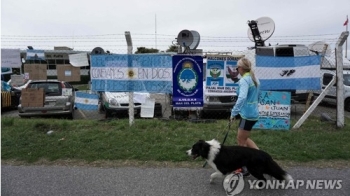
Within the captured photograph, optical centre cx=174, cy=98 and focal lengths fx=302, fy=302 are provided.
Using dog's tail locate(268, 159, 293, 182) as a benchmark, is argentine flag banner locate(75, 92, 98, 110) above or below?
above

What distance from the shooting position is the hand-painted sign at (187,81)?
24.1ft

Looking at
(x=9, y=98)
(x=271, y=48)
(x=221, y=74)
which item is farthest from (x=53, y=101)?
(x=271, y=48)

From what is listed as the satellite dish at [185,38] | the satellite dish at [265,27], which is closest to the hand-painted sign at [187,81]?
the satellite dish at [185,38]

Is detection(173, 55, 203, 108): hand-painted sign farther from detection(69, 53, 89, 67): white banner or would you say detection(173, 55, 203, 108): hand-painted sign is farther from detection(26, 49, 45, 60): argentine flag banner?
detection(26, 49, 45, 60): argentine flag banner

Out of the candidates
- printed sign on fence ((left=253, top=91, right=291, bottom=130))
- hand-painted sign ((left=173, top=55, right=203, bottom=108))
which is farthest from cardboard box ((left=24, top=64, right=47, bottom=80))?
printed sign on fence ((left=253, top=91, right=291, bottom=130))

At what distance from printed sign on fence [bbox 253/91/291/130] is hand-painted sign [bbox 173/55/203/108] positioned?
59.7 inches

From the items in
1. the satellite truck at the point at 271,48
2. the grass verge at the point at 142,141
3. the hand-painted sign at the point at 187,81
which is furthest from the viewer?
the satellite truck at the point at 271,48

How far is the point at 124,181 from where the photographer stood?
170 inches

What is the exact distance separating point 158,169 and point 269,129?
3512 millimetres

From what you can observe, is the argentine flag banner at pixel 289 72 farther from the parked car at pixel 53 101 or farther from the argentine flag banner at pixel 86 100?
the parked car at pixel 53 101

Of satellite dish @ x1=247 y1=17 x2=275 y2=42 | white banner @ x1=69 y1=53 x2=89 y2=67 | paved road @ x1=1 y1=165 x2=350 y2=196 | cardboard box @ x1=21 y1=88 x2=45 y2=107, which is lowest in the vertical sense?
paved road @ x1=1 y1=165 x2=350 y2=196

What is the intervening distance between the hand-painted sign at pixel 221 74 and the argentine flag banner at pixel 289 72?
0.68m

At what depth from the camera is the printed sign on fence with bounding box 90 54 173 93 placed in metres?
7.35

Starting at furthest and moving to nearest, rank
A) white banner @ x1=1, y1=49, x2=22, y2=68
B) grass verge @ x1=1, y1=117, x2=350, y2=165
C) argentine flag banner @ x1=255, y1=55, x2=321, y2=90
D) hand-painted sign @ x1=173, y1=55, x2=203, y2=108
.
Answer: white banner @ x1=1, y1=49, x2=22, y2=68 → argentine flag banner @ x1=255, y1=55, x2=321, y2=90 → hand-painted sign @ x1=173, y1=55, x2=203, y2=108 → grass verge @ x1=1, y1=117, x2=350, y2=165
